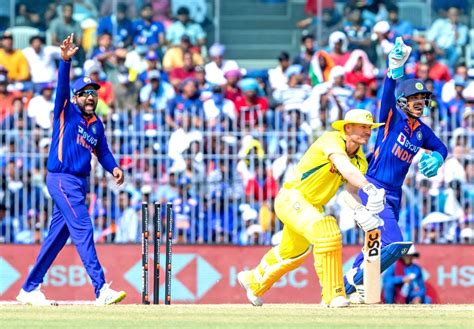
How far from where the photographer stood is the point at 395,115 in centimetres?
1466

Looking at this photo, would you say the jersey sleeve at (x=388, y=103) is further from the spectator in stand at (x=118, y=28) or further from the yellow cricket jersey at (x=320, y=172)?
the spectator in stand at (x=118, y=28)

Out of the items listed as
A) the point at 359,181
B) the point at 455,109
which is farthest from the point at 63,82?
the point at 455,109

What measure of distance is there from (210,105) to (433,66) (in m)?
3.96

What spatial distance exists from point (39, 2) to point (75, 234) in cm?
1069

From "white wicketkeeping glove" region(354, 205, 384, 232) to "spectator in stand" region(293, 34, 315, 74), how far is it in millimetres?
9430

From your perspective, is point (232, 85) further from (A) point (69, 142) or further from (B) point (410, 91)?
(B) point (410, 91)

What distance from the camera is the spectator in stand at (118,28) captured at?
2375 centimetres

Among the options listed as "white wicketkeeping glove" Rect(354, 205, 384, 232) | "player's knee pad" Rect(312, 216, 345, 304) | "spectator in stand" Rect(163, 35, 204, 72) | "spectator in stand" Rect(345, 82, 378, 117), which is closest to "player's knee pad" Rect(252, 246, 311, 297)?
"player's knee pad" Rect(312, 216, 345, 304)

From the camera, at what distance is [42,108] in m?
19.9

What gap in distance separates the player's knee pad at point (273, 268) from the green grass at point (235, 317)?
0.75 ft

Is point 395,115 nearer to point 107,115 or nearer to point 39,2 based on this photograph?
point 107,115

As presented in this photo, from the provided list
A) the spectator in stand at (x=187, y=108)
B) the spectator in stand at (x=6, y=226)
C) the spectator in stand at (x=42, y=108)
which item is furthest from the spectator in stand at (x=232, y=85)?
the spectator in stand at (x=6, y=226)

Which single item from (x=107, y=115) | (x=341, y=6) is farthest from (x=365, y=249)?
(x=341, y=6)

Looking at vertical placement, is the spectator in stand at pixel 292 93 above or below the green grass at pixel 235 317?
above
